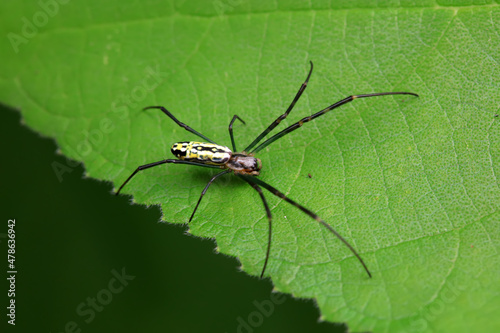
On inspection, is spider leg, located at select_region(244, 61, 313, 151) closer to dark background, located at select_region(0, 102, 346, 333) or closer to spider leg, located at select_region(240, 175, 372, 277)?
spider leg, located at select_region(240, 175, 372, 277)

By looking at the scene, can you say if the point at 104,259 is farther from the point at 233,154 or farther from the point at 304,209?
the point at 304,209

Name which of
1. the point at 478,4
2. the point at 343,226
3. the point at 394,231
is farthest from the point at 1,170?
the point at 478,4

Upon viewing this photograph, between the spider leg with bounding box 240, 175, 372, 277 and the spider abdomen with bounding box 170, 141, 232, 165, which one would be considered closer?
the spider leg with bounding box 240, 175, 372, 277

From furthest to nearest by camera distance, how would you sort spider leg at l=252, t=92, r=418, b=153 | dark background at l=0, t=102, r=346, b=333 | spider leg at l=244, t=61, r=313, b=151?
1. dark background at l=0, t=102, r=346, b=333
2. spider leg at l=244, t=61, r=313, b=151
3. spider leg at l=252, t=92, r=418, b=153

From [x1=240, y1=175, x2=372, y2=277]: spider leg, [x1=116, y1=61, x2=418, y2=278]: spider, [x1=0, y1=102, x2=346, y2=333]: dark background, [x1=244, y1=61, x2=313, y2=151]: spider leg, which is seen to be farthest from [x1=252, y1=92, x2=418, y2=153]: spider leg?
[x1=0, y1=102, x2=346, y2=333]: dark background

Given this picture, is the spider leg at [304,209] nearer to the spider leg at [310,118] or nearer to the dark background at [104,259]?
the spider leg at [310,118]

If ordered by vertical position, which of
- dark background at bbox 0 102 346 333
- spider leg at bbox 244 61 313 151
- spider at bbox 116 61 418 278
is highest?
spider leg at bbox 244 61 313 151

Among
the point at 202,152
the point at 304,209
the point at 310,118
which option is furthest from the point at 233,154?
the point at 304,209
